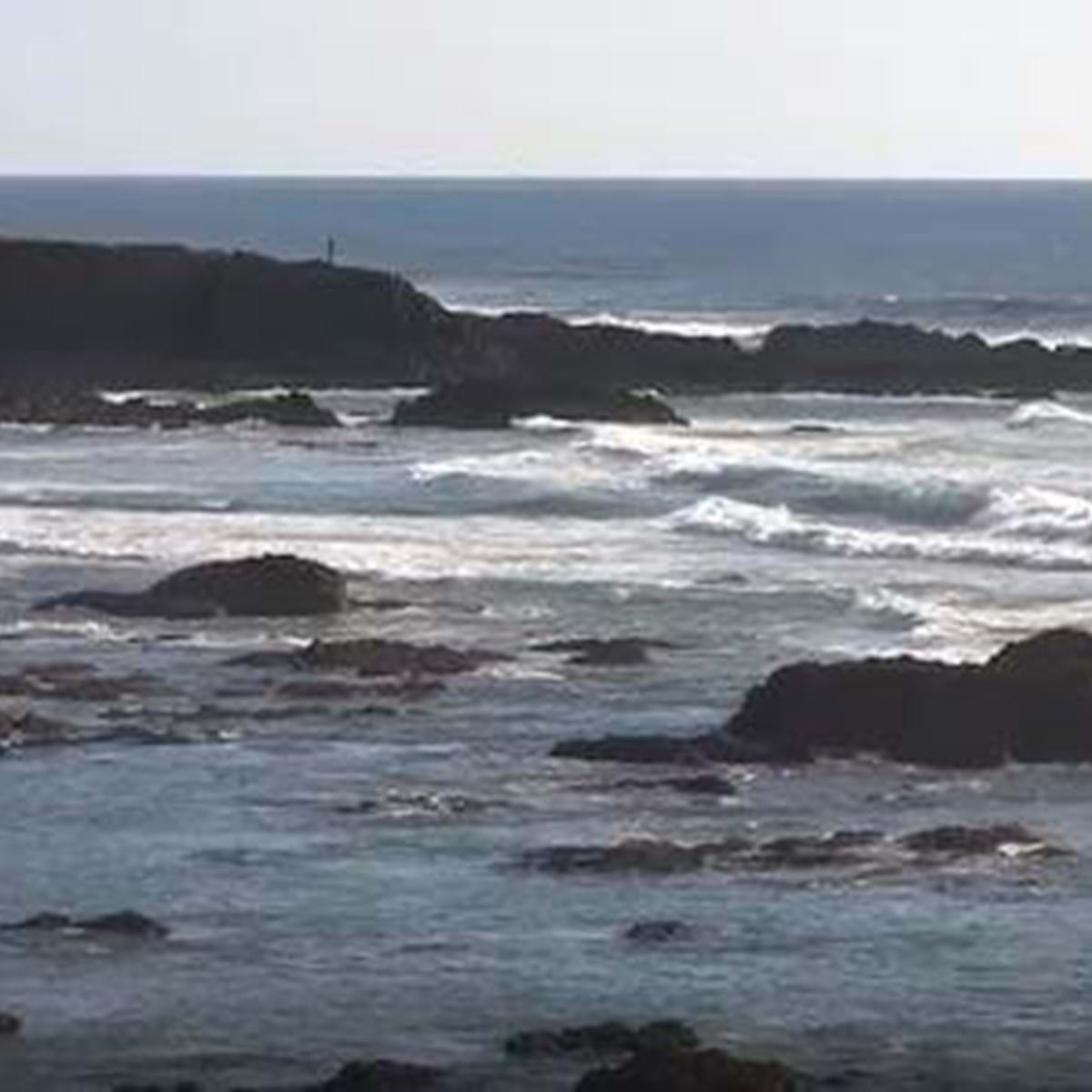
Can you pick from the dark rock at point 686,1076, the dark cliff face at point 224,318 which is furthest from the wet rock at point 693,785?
the dark cliff face at point 224,318

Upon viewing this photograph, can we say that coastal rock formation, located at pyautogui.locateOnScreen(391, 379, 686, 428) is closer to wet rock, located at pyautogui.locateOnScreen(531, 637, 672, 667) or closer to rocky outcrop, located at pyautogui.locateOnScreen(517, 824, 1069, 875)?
wet rock, located at pyautogui.locateOnScreen(531, 637, 672, 667)

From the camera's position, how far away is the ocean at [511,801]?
23000 mm

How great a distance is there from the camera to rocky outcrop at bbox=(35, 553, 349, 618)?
41.8 meters

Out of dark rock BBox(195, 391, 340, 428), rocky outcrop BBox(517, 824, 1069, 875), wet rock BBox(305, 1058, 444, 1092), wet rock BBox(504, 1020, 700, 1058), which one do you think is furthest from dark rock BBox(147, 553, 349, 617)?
dark rock BBox(195, 391, 340, 428)

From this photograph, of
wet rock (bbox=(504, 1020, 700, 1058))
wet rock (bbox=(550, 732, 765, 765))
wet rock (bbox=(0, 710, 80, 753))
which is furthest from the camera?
wet rock (bbox=(0, 710, 80, 753))

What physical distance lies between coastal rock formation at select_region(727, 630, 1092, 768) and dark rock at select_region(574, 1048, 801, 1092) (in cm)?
1078

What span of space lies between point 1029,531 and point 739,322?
71030mm

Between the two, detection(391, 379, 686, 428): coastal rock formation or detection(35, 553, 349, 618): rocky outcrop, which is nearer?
detection(35, 553, 349, 618): rocky outcrop

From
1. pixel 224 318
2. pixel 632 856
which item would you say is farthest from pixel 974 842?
pixel 224 318

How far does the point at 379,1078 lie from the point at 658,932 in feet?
13.6

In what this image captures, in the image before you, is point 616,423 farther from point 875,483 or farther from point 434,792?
point 434,792

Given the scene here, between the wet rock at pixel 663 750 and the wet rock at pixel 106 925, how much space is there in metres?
6.77

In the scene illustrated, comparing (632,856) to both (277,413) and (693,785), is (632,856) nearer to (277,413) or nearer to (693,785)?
(693,785)

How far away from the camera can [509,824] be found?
2883cm
